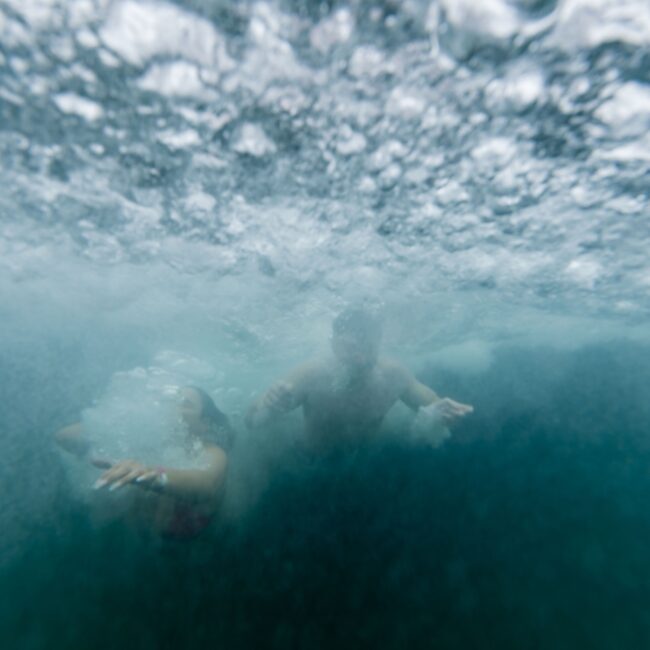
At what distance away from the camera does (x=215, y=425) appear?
9289 millimetres

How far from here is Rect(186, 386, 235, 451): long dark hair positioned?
9055 mm

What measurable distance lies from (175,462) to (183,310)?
11.2 m

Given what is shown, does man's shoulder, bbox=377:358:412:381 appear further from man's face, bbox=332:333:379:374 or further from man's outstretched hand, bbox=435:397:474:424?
man's outstretched hand, bbox=435:397:474:424

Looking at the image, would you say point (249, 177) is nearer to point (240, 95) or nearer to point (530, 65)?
point (240, 95)

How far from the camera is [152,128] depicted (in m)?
6.16

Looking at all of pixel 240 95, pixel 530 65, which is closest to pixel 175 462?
pixel 240 95

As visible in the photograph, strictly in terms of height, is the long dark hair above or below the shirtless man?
below

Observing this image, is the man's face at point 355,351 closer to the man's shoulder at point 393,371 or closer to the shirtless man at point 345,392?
the shirtless man at point 345,392

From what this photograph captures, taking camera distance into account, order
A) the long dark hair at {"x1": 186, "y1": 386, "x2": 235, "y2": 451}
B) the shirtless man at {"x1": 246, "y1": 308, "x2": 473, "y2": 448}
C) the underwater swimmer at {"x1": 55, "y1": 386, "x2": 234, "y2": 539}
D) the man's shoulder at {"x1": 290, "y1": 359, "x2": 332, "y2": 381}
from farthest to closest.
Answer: the man's shoulder at {"x1": 290, "y1": 359, "x2": 332, "y2": 381}
the shirtless man at {"x1": 246, "y1": 308, "x2": 473, "y2": 448}
the long dark hair at {"x1": 186, "y1": 386, "x2": 235, "y2": 451}
the underwater swimmer at {"x1": 55, "y1": 386, "x2": 234, "y2": 539}

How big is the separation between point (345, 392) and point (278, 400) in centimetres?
185

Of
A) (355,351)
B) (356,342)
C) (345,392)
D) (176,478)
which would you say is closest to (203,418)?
(176,478)

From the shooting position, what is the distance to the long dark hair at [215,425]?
9.05 m

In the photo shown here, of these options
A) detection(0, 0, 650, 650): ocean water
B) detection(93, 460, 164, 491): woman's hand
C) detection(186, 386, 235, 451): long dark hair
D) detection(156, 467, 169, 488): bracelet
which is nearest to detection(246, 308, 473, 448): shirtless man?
detection(186, 386, 235, 451): long dark hair

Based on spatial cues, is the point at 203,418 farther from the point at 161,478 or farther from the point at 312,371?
the point at 161,478
